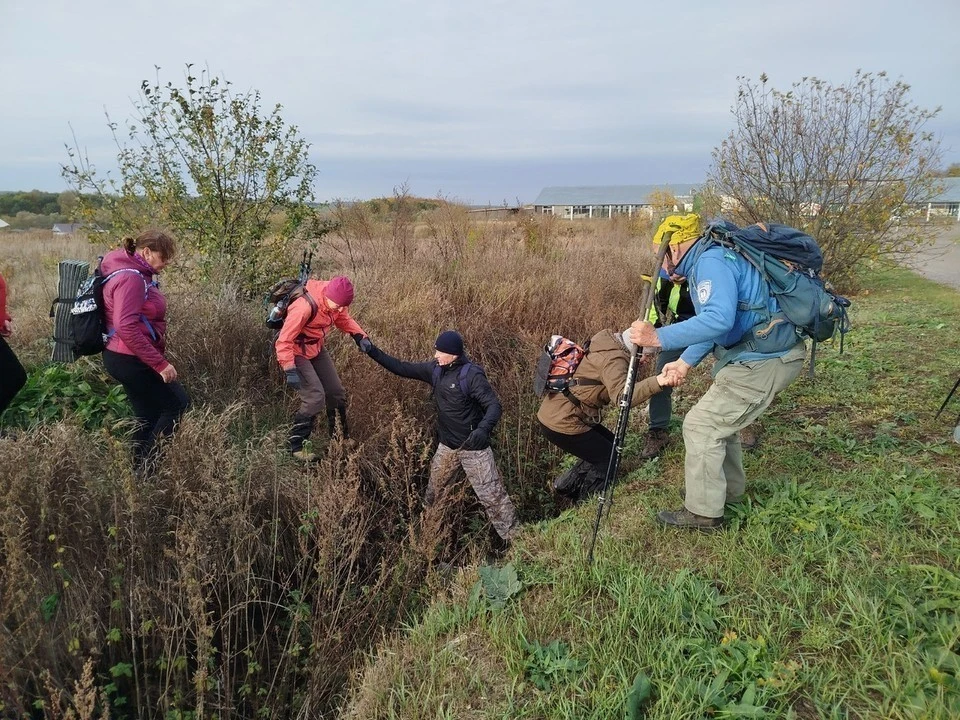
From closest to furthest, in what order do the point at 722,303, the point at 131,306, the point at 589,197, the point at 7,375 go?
the point at 722,303
the point at 131,306
the point at 7,375
the point at 589,197

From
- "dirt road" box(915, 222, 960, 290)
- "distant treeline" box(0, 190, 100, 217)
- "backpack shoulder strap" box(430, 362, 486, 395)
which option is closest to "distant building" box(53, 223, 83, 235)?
"distant treeline" box(0, 190, 100, 217)

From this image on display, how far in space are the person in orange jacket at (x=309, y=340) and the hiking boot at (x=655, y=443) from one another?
7.42ft

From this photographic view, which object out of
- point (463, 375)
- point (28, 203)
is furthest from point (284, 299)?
point (28, 203)

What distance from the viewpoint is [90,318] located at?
3611mm

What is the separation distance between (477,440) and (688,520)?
4.76 feet

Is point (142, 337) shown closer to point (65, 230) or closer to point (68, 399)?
point (68, 399)

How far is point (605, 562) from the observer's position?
2930 mm

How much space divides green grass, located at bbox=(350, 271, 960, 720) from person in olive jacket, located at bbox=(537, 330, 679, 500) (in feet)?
1.32

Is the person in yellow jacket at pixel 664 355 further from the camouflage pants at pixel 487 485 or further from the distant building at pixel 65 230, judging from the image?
the distant building at pixel 65 230

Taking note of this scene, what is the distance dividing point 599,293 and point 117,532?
7.19 metres

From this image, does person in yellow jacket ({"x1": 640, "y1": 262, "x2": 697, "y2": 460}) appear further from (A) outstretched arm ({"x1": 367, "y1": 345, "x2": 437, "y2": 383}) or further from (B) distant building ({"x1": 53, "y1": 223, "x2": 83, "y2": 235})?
(B) distant building ({"x1": 53, "y1": 223, "x2": 83, "y2": 235})

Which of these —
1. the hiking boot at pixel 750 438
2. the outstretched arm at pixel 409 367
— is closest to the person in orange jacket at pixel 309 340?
the outstretched arm at pixel 409 367

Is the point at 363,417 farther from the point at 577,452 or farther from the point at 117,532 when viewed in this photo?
the point at 117,532

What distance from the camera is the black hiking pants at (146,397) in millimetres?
3701
